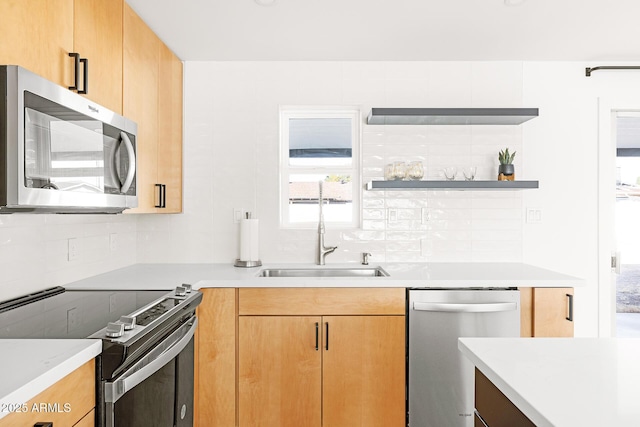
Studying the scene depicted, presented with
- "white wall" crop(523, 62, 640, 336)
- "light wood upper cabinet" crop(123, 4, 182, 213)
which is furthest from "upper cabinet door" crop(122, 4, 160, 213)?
"white wall" crop(523, 62, 640, 336)

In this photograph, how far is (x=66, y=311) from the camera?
1599 millimetres

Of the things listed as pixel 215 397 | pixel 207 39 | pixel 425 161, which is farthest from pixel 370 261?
pixel 207 39

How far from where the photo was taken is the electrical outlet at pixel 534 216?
290 centimetres

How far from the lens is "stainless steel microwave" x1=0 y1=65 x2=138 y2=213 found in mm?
1197

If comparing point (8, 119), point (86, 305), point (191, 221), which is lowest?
point (86, 305)

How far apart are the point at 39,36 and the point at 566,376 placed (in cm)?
175

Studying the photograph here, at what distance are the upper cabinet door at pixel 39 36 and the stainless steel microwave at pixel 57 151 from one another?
0.10 metres

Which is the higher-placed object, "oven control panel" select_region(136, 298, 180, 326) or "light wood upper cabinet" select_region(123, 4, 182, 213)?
"light wood upper cabinet" select_region(123, 4, 182, 213)

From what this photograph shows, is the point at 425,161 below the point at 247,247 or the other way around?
the other way around

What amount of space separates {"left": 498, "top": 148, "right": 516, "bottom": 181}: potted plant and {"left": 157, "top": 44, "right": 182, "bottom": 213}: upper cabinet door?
202 centimetres

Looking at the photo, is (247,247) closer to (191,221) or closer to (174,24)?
(191,221)

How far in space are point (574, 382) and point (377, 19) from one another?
1909mm

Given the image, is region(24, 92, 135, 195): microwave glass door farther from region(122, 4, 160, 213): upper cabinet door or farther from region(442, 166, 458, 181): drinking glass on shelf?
region(442, 166, 458, 181): drinking glass on shelf

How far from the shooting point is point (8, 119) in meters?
1.18
